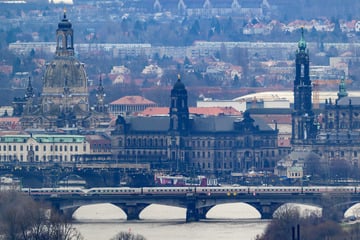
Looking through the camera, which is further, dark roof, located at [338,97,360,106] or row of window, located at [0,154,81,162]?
dark roof, located at [338,97,360,106]

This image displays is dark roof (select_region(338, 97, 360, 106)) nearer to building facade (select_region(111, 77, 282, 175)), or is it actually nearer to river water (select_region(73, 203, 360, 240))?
building facade (select_region(111, 77, 282, 175))

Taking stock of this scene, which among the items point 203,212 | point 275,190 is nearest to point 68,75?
point 275,190

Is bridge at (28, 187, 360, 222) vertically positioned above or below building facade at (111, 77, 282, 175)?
below

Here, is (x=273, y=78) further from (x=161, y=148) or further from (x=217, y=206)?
(x=217, y=206)

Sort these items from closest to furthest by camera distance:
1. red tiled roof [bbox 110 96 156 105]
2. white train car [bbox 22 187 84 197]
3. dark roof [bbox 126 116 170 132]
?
white train car [bbox 22 187 84 197] < dark roof [bbox 126 116 170 132] < red tiled roof [bbox 110 96 156 105]

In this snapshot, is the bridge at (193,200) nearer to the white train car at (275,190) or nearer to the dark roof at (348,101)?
the white train car at (275,190)

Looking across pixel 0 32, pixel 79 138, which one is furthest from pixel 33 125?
pixel 0 32

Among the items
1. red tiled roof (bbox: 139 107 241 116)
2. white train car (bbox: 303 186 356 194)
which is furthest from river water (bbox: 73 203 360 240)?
red tiled roof (bbox: 139 107 241 116)

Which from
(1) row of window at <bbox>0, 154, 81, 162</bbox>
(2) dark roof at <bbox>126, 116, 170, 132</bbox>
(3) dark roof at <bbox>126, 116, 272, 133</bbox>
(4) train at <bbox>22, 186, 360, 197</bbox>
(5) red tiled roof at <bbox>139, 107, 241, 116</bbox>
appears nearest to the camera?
(4) train at <bbox>22, 186, 360, 197</bbox>
